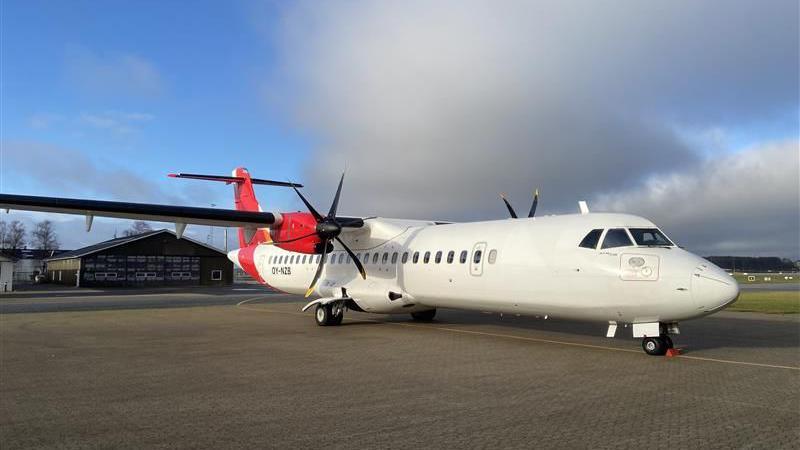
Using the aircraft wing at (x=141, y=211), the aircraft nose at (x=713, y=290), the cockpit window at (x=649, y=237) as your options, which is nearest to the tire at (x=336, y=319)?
the aircraft wing at (x=141, y=211)

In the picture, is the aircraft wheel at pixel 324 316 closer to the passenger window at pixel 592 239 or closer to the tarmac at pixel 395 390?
the tarmac at pixel 395 390

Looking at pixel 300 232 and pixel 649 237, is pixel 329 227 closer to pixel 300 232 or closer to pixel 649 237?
pixel 300 232

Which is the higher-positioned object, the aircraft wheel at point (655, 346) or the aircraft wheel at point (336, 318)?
the aircraft wheel at point (655, 346)

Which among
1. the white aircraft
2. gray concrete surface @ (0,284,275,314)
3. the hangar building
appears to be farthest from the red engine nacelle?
the hangar building

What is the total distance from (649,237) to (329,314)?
942cm

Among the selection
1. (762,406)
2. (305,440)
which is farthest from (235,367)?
(762,406)

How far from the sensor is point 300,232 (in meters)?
16.6

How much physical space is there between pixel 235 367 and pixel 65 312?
1616 cm

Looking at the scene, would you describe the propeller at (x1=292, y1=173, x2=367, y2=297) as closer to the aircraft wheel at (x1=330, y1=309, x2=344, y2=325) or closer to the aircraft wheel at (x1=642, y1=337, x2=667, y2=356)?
the aircraft wheel at (x1=330, y1=309, x2=344, y2=325)

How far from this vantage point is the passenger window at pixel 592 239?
11.2m

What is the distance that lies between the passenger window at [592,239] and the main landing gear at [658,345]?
6.84 feet

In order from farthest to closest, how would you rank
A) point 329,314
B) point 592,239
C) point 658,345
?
point 329,314 → point 592,239 → point 658,345

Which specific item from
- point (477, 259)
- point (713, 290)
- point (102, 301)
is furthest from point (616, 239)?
point (102, 301)

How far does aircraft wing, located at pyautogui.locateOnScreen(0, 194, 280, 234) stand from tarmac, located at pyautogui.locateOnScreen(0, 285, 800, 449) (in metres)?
3.19
